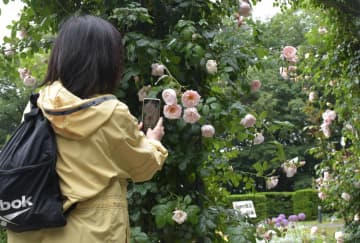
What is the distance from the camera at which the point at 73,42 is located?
1.48 meters

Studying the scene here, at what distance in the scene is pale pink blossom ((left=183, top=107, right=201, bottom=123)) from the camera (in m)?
2.36

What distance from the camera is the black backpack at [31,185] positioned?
136 cm

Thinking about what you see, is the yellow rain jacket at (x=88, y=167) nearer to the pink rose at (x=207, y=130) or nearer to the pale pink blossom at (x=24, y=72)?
the pink rose at (x=207, y=130)

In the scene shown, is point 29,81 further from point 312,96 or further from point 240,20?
point 312,96

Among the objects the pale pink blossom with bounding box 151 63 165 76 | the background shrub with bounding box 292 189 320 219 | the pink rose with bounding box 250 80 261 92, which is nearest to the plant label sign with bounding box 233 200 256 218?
the pink rose with bounding box 250 80 261 92

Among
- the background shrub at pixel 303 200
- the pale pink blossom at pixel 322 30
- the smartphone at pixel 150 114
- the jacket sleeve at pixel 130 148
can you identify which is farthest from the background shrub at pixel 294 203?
the jacket sleeve at pixel 130 148

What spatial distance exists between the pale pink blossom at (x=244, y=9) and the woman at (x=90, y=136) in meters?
1.36

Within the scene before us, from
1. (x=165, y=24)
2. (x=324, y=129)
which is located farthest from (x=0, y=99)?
(x=165, y=24)

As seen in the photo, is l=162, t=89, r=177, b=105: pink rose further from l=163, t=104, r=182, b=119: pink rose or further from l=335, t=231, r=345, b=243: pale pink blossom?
l=335, t=231, r=345, b=243: pale pink blossom

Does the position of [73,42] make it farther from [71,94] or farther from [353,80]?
[353,80]

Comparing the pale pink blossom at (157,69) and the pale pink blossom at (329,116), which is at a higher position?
→ the pale pink blossom at (157,69)

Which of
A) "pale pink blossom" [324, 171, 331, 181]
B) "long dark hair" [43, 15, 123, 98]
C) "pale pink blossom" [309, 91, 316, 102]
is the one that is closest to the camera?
"long dark hair" [43, 15, 123, 98]

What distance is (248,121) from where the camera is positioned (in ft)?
8.21

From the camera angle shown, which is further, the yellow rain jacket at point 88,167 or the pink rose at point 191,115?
the pink rose at point 191,115
